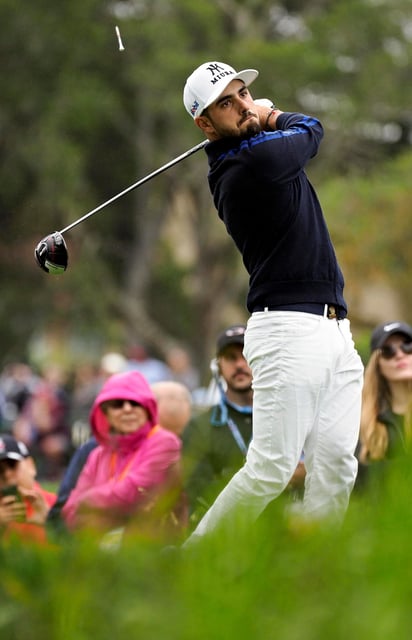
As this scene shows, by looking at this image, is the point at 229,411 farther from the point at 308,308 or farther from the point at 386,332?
the point at 308,308

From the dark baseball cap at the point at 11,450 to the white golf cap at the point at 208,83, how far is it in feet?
9.46

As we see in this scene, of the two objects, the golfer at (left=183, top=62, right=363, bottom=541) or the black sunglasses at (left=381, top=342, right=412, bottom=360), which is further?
the black sunglasses at (left=381, top=342, right=412, bottom=360)

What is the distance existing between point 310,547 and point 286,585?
191 millimetres

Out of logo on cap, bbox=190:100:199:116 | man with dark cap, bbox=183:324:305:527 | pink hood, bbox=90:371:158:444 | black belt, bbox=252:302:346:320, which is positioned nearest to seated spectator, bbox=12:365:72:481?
pink hood, bbox=90:371:158:444

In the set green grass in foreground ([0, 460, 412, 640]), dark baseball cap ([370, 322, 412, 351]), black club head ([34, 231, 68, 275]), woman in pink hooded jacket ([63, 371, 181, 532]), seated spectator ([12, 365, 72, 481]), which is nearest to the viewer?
green grass in foreground ([0, 460, 412, 640])

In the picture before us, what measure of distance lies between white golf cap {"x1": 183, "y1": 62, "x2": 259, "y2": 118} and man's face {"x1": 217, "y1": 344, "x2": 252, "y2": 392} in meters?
2.89

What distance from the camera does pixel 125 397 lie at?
8.10m

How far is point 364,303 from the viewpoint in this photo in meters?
26.8

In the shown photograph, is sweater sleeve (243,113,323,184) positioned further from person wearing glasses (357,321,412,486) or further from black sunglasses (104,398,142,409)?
black sunglasses (104,398,142,409)

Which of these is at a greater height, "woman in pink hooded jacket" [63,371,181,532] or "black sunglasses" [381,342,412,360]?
"black sunglasses" [381,342,412,360]

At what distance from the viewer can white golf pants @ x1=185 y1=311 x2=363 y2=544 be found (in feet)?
17.8

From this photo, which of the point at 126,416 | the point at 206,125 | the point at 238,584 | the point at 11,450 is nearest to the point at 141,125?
the point at 126,416

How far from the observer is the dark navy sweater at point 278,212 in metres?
5.34

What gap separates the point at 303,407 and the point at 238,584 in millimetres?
2754
